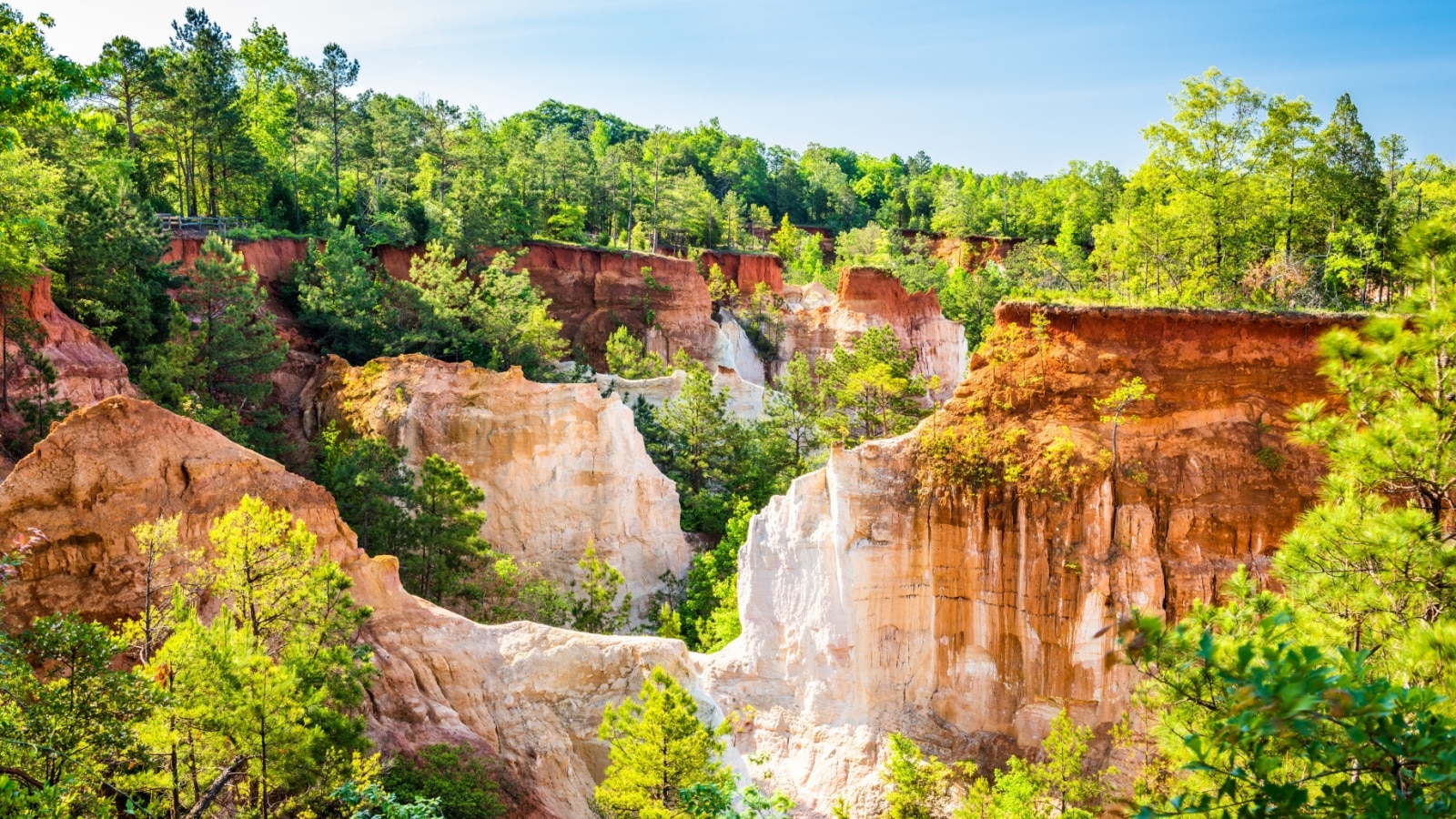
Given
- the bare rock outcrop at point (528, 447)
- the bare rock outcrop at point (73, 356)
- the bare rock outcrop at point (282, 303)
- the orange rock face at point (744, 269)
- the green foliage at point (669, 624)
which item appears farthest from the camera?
the orange rock face at point (744, 269)

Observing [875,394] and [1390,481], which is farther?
[875,394]

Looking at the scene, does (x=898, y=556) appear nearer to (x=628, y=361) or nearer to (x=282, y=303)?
(x=628, y=361)

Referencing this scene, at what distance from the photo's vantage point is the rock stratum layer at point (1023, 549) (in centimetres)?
1975

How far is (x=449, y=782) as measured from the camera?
48.5 feet

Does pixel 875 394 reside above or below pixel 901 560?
above

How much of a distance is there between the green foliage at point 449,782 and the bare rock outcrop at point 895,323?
125ft

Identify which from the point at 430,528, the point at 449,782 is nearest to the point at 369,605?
the point at 449,782

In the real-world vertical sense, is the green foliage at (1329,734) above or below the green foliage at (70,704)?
above

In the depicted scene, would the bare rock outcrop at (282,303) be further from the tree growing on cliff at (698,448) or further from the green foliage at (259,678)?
the green foliage at (259,678)

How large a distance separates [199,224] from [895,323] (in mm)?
32274

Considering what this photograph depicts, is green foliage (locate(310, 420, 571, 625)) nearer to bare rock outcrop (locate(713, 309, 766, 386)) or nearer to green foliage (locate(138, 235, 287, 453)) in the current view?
green foliage (locate(138, 235, 287, 453))

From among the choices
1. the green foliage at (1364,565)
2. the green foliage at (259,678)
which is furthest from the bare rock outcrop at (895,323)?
the green foliage at (1364,565)

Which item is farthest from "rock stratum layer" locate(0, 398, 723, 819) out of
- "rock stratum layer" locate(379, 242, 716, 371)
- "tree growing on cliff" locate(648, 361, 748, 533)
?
"rock stratum layer" locate(379, 242, 716, 371)

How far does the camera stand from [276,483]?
57.1 ft
